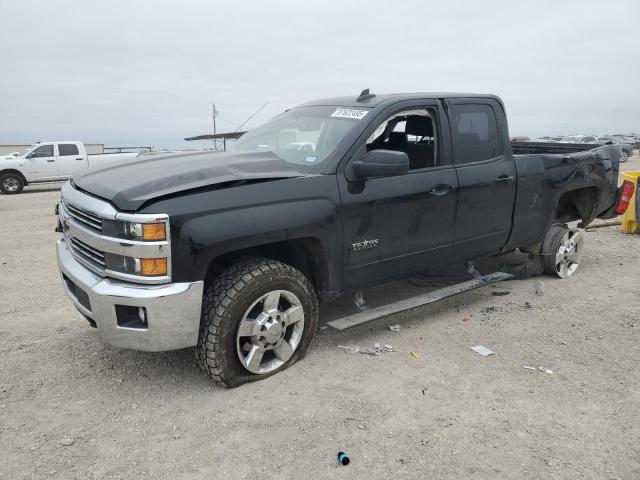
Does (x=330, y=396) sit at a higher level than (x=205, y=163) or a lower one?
lower

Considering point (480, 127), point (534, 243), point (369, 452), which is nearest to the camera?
point (369, 452)

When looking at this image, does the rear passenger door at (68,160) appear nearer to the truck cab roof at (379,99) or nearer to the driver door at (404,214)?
the truck cab roof at (379,99)

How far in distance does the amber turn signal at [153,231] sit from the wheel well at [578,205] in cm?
483

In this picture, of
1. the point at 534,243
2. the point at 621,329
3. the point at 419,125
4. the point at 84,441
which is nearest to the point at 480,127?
the point at 419,125

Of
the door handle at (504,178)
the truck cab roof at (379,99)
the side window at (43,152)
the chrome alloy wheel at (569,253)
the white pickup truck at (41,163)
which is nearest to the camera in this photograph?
the truck cab roof at (379,99)

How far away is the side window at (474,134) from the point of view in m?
4.48

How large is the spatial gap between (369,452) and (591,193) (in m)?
4.71

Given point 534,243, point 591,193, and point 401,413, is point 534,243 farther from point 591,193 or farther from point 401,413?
point 401,413

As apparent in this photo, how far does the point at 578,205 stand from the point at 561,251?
0.84 meters

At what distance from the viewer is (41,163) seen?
56.9 ft

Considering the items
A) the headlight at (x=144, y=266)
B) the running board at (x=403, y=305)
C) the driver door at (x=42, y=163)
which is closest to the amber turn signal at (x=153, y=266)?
the headlight at (x=144, y=266)

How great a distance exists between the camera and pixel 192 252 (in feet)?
9.93

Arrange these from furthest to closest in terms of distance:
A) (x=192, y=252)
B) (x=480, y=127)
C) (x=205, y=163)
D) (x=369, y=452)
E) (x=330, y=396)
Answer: (x=480, y=127) → (x=205, y=163) → (x=330, y=396) → (x=192, y=252) → (x=369, y=452)

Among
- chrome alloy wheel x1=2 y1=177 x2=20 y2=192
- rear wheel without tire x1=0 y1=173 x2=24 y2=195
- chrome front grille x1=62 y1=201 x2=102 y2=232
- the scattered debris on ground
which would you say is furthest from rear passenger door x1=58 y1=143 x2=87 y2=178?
the scattered debris on ground
